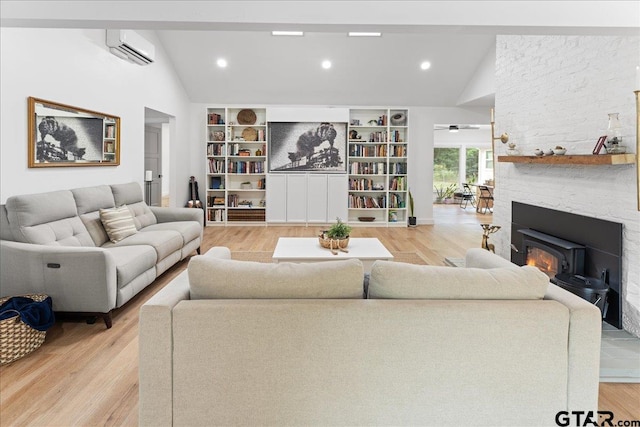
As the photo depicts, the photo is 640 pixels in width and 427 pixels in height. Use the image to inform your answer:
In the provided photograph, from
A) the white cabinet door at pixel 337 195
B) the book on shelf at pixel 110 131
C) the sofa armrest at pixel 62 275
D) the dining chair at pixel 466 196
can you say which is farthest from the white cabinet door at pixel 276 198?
the dining chair at pixel 466 196

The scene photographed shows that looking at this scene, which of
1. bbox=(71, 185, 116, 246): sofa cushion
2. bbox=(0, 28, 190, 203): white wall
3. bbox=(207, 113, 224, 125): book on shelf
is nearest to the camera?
bbox=(0, 28, 190, 203): white wall

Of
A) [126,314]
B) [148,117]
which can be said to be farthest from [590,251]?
[148,117]

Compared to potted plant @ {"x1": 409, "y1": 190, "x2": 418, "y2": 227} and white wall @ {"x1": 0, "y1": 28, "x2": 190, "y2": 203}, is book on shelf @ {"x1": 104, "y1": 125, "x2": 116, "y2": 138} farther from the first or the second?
potted plant @ {"x1": 409, "y1": 190, "x2": 418, "y2": 227}

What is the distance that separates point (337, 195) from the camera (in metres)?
8.46

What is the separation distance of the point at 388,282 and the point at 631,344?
211 centimetres

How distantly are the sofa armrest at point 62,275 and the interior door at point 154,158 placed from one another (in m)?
5.09

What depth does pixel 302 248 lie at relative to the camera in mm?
4309

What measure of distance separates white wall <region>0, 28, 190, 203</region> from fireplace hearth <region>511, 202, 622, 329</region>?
4.51 meters

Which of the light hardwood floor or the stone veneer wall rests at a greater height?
the stone veneer wall

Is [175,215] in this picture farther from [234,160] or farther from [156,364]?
[156,364]

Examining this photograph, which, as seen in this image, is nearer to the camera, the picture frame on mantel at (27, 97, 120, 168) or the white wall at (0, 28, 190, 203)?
the white wall at (0, 28, 190, 203)

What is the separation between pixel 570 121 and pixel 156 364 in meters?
3.76

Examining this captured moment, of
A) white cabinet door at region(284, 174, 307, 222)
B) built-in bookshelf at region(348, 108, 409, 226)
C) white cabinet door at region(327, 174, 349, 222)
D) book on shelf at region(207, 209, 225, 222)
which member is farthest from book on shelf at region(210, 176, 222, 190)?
built-in bookshelf at region(348, 108, 409, 226)

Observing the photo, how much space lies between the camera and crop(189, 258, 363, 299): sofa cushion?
188 centimetres
